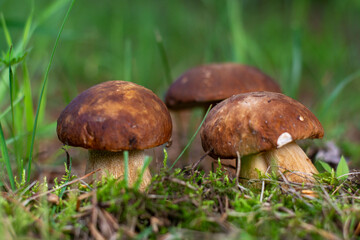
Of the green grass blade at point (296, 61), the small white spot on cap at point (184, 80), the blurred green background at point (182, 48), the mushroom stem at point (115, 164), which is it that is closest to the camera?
the mushroom stem at point (115, 164)

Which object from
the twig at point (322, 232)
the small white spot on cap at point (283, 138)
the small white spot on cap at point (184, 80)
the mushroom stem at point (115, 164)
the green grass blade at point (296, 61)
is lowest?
the mushroom stem at point (115, 164)

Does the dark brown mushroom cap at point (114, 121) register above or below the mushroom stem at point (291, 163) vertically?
above

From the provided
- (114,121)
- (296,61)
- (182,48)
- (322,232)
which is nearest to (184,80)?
(296,61)

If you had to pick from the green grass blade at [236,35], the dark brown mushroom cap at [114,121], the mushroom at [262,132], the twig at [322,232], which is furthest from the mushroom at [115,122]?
the green grass blade at [236,35]

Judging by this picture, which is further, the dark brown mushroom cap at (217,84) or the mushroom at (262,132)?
the dark brown mushroom cap at (217,84)

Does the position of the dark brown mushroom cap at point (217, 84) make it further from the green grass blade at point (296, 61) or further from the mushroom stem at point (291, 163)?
the mushroom stem at point (291, 163)

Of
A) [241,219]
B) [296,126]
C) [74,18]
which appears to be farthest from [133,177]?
[74,18]

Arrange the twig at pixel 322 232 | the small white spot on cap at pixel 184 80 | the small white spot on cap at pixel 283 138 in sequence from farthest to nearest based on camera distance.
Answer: the small white spot on cap at pixel 184 80 < the small white spot on cap at pixel 283 138 < the twig at pixel 322 232

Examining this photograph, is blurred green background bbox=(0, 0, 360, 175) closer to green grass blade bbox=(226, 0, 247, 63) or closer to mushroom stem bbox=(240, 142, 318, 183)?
green grass blade bbox=(226, 0, 247, 63)

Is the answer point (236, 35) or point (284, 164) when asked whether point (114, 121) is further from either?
point (236, 35)
